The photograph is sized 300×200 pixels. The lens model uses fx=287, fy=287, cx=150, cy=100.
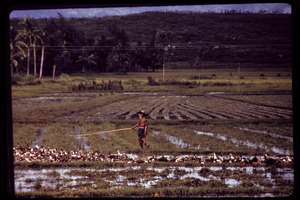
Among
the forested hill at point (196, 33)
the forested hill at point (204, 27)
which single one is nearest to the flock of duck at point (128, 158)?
the forested hill at point (196, 33)

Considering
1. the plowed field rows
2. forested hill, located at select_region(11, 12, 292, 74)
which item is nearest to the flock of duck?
the plowed field rows

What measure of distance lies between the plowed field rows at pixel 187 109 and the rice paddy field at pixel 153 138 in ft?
0.17

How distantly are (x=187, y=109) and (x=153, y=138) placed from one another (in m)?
7.16

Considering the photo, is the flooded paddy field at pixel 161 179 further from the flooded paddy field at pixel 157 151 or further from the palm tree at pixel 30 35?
the palm tree at pixel 30 35

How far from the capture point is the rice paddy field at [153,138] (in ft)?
20.2

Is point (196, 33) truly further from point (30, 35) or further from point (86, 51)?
point (30, 35)

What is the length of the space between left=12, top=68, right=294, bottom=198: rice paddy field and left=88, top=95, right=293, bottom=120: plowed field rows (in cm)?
5

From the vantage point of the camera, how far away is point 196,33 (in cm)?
1817

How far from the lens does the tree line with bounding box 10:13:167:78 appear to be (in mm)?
14406

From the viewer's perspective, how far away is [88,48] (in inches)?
577

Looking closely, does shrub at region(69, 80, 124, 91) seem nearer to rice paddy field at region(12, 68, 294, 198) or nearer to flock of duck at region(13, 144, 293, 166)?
rice paddy field at region(12, 68, 294, 198)

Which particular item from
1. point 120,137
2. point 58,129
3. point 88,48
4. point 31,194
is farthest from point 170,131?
point 31,194

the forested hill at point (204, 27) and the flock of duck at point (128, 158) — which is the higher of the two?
the forested hill at point (204, 27)

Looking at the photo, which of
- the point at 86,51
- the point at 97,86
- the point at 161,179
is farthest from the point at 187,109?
the point at 161,179
